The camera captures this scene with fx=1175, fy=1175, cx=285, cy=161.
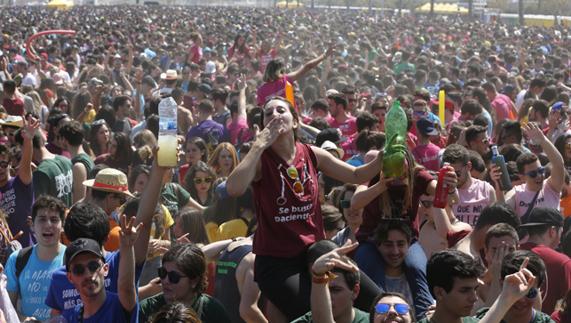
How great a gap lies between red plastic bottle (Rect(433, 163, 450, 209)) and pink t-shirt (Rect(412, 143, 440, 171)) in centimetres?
331

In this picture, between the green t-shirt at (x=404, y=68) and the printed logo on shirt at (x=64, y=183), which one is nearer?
the printed logo on shirt at (x=64, y=183)

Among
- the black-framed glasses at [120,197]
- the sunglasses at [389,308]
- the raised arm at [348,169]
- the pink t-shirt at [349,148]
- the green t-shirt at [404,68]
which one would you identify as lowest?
the green t-shirt at [404,68]

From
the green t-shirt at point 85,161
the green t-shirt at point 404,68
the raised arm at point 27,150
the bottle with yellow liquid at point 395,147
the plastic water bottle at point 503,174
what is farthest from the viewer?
the green t-shirt at point 404,68

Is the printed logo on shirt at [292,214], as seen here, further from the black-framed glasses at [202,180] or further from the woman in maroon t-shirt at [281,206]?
the black-framed glasses at [202,180]

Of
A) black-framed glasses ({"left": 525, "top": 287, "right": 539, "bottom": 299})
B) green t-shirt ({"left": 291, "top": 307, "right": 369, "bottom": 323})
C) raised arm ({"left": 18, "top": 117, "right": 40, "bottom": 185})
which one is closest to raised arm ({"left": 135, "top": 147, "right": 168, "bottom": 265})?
green t-shirt ({"left": 291, "top": 307, "right": 369, "bottom": 323})

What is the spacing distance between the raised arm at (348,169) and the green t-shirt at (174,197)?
100.0 inches

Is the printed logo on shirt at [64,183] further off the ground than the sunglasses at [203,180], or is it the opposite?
the printed logo on shirt at [64,183]

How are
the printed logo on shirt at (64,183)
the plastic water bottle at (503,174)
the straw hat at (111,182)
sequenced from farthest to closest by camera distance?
1. the printed logo on shirt at (64,183)
2. the plastic water bottle at (503,174)
3. the straw hat at (111,182)

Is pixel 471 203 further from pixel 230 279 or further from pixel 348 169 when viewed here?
pixel 348 169

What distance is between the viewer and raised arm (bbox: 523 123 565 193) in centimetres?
828

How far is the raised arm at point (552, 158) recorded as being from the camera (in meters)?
8.28

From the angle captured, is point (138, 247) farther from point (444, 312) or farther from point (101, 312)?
point (444, 312)

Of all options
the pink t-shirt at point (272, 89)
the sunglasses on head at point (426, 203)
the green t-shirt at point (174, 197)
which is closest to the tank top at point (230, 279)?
the sunglasses on head at point (426, 203)

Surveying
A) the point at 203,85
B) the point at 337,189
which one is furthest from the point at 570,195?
the point at 203,85
